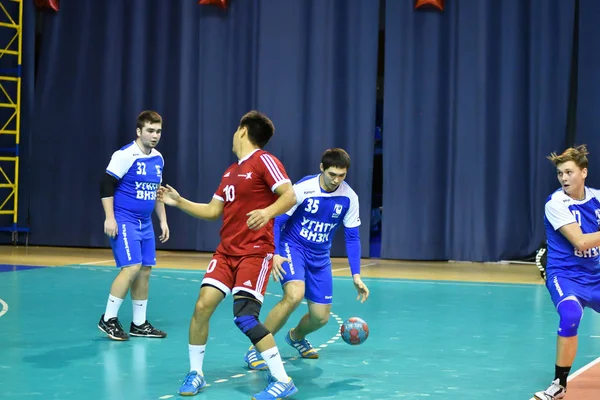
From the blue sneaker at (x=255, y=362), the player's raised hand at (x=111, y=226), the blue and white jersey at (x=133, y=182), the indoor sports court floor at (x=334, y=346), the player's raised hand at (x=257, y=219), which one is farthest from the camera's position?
the blue and white jersey at (x=133, y=182)

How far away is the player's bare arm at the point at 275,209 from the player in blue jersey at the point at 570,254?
1712mm

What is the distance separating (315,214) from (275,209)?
1.34m

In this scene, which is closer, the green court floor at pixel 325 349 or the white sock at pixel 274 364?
the white sock at pixel 274 364

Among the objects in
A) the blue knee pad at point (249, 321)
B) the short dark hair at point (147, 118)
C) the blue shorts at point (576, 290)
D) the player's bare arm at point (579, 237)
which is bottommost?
the blue knee pad at point (249, 321)

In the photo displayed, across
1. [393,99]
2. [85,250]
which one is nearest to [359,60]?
[393,99]

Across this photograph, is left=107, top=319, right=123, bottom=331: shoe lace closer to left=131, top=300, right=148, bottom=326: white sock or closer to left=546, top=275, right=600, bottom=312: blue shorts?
left=131, top=300, right=148, bottom=326: white sock

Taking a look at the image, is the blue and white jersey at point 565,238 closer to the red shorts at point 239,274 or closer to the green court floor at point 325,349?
the green court floor at point 325,349

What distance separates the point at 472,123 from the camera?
14508 millimetres

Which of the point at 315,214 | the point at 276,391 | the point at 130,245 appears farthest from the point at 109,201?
the point at 276,391

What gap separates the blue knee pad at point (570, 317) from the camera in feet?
17.7

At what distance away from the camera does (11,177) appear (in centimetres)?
1680

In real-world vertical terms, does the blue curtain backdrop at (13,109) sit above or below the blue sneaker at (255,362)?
above

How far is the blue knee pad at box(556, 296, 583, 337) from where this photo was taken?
17.7 feet

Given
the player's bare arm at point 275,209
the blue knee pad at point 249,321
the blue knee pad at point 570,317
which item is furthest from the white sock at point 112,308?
the blue knee pad at point 570,317
